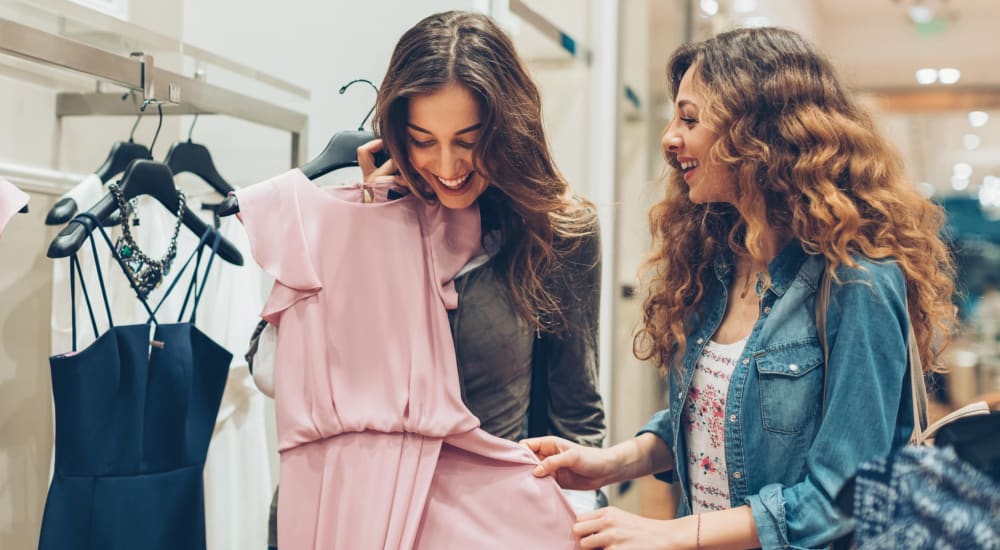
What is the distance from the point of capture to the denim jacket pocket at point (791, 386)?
124 centimetres

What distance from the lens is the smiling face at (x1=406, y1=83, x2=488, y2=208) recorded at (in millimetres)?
1307

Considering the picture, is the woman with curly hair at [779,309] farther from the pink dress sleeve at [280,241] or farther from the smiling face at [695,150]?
the pink dress sleeve at [280,241]

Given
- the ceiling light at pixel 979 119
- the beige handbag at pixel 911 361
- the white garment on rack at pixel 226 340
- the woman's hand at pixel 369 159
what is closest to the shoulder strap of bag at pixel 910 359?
the beige handbag at pixel 911 361

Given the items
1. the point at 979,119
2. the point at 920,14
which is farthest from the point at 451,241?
the point at 979,119

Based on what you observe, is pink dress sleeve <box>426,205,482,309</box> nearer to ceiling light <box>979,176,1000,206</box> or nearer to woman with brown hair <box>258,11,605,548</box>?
woman with brown hair <box>258,11,605,548</box>

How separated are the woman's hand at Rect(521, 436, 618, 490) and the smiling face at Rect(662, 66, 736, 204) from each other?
418 millimetres

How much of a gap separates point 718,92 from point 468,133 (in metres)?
0.36

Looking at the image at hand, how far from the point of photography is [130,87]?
1.62 meters

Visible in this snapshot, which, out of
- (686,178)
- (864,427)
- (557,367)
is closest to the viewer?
(864,427)

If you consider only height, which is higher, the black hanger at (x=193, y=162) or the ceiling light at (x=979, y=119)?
the ceiling light at (x=979, y=119)

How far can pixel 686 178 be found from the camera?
1.40 m

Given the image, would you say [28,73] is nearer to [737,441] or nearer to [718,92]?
[718,92]

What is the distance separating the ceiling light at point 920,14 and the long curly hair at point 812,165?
6.18m

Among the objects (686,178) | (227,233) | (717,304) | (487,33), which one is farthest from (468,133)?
(227,233)
